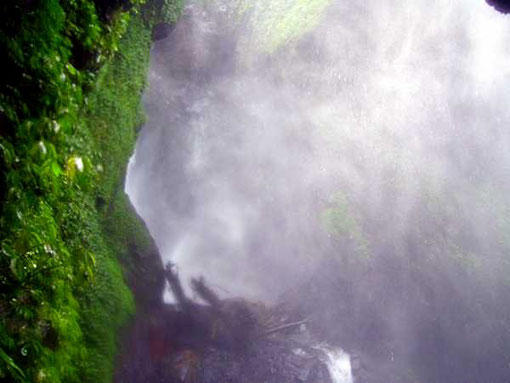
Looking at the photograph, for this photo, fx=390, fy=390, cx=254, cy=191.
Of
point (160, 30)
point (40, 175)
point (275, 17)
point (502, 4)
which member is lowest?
point (40, 175)

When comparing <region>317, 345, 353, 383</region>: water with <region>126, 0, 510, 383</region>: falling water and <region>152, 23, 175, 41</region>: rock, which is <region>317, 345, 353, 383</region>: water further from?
<region>152, 23, 175, 41</region>: rock

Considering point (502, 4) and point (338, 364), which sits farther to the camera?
point (338, 364)

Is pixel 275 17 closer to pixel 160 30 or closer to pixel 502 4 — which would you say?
pixel 160 30

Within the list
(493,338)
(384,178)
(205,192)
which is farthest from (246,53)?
(493,338)

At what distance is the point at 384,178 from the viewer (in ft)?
84.5

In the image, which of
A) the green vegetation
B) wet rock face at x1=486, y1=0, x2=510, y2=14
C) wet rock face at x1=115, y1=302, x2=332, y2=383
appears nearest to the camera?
wet rock face at x1=486, y1=0, x2=510, y2=14

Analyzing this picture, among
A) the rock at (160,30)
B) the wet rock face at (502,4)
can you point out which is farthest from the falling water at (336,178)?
the wet rock face at (502,4)

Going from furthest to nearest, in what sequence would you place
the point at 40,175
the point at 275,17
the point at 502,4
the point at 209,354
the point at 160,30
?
the point at 275,17
the point at 209,354
the point at 160,30
the point at 502,4
the point at 40,175

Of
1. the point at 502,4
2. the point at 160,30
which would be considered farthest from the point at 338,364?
the point at 502,4

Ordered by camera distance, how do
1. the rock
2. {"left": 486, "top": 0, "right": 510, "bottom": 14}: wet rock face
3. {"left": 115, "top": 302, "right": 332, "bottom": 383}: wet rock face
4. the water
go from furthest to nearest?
the water < the rock < {"left": 115, "top": 302, "right": 332, "bottom": 383}: wet rock face < {"left": 486, "top": 0, "right": 510, "bottom": 14}: wet rock face

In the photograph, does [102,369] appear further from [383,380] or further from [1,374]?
[383,380]

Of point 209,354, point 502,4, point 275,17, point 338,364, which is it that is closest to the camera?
point 502,4

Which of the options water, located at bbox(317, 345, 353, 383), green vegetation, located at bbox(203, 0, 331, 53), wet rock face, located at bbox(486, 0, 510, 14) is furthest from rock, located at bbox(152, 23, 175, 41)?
water, located at bbox(317, 345, 353, 383)

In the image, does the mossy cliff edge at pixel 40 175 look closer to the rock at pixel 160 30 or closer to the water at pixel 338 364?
the rock at pixel 160 30
